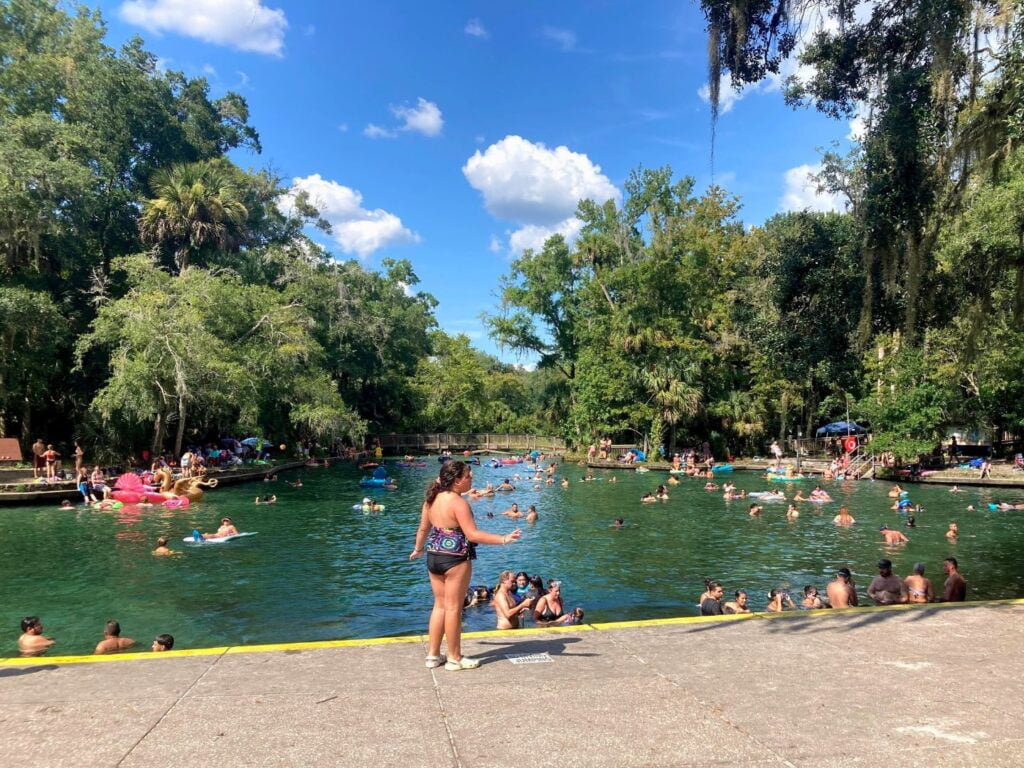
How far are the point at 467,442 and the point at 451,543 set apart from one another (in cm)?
5756

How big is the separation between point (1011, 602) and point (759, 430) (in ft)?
131

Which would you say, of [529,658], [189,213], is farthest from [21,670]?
[189,213]

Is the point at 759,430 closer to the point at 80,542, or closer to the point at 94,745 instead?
the point at 80,542

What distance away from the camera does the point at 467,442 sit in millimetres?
62375

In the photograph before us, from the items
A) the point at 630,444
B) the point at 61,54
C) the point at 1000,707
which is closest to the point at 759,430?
Answer: the point at 630,444

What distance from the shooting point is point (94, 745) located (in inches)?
148

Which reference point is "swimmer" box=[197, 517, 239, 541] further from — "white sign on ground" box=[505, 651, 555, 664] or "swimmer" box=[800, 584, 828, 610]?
"white sign on ground" box=[505, 651, 555, 664]

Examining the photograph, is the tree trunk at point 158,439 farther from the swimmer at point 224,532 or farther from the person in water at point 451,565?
the person in water at point 451,565

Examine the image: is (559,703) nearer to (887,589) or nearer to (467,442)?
(887,589)

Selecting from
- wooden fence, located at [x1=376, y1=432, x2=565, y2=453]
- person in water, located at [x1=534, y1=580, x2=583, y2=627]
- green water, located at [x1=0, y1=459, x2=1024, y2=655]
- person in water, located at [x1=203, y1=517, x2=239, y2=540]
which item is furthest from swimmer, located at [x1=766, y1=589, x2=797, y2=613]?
wooden fence, located at [x1=376, y1=432, x2=565, y2=453]

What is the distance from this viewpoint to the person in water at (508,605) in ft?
32.9

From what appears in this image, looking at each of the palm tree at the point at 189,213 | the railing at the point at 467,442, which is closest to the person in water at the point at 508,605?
the palm tree at the point at 189,213

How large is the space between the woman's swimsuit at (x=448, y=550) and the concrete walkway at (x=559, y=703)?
786 mm

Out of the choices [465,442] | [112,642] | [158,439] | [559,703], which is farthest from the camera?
[465,442]
